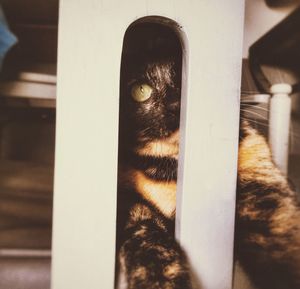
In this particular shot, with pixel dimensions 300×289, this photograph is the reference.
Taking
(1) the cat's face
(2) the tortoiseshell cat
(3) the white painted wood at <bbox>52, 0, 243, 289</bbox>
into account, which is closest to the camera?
(3) the white painted wood at <bbox>52, 0, 243, 289</bbox>

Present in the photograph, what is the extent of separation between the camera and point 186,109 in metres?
0.50

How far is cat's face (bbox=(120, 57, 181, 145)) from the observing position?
704 millimetres

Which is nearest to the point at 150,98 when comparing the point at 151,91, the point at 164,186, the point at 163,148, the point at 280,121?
the point at 151,91

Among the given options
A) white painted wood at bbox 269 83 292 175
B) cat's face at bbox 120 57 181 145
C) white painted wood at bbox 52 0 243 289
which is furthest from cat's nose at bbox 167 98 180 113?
white painted wood at bbox 269 83 292 175

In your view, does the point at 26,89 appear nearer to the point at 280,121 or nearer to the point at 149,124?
the point at 149,124

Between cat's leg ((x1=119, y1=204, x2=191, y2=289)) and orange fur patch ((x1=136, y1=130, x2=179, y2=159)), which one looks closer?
cat's leg ((x1=119, y1=204, x2=191, y2=289))

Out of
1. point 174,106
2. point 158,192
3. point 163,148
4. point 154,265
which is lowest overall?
point 154,265

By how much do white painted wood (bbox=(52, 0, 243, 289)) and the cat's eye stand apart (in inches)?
9.2

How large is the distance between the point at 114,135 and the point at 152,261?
28 centimetres

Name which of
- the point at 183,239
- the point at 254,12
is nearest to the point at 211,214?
the point at 183,239

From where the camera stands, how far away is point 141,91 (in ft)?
2.40

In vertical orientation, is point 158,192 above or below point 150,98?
below

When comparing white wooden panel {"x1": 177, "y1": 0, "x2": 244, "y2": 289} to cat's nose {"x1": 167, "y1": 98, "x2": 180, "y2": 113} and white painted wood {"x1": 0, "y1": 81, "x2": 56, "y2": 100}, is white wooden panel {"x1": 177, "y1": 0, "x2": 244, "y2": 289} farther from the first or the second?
white painted wood {"x1": 0, "y1": 81, "x2": 56, "y2": 100}

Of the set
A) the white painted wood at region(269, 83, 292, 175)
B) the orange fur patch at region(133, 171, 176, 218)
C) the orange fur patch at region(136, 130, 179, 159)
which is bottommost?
the orange fur patch at region(133, 171, 176, 218)
